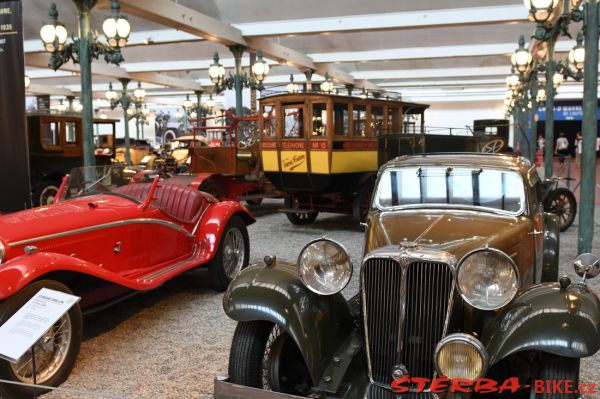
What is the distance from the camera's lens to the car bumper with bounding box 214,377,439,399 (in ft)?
8.80

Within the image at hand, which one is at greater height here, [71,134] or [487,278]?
[71,134]

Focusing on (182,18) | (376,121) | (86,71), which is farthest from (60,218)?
(182,18)

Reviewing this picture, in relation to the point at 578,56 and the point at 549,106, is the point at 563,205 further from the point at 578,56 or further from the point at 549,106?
the point at 578,56

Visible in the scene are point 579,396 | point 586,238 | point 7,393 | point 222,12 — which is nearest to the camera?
point 579,396

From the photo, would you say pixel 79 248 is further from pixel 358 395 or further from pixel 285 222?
pixel 285 222

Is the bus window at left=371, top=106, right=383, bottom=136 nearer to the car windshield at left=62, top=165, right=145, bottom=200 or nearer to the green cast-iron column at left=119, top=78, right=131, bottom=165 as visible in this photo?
the car windshield at left=62, top=165, right=145, bottom=200

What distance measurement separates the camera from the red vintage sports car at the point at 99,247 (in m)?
3.59

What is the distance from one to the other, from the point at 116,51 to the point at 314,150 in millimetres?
3733

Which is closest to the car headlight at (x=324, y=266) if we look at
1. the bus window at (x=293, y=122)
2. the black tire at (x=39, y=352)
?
the black tire at (x=39, y=352)

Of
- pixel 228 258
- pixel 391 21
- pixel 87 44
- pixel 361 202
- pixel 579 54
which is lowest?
pixel 228 258

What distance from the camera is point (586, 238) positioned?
6.68 metres

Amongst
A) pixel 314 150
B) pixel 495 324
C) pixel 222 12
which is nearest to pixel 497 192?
pixel 495 324

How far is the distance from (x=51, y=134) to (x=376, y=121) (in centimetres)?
687

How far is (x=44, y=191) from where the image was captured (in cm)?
1120
